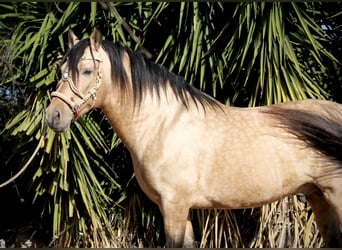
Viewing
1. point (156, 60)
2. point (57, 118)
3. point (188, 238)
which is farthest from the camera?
point (156, 60)

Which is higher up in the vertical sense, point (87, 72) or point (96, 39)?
point (96, 39)

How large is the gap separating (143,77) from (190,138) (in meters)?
0.37

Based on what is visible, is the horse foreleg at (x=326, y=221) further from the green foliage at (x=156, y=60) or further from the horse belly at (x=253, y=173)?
the green foliage at (x=156, y=60)

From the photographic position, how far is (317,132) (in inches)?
92.6

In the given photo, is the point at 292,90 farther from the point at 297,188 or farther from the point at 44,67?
the point at 44,67

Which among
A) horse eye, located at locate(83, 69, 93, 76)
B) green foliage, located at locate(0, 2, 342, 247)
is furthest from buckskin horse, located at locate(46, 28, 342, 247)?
green foliage, located at locate(0, 2, 342, 247)

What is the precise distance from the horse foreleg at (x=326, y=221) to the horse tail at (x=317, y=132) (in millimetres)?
277

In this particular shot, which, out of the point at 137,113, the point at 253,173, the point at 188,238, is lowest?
the point at 188,238

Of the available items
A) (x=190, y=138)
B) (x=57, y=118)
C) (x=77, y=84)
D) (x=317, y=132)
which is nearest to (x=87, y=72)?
(x=77, y=84)

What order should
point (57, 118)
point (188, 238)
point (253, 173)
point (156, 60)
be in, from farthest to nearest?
1. point (156, 60)
2. point (188, 238)
3. point (253, 173)
4. point (57, 118)

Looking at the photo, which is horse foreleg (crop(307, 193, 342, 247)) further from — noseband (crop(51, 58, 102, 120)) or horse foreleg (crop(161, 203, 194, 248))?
noseband (crop(51, 58, 102, 120))

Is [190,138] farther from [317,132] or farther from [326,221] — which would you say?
[326,221]

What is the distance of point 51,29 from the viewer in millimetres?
3283

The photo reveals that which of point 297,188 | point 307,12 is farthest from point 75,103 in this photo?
point 307,12
